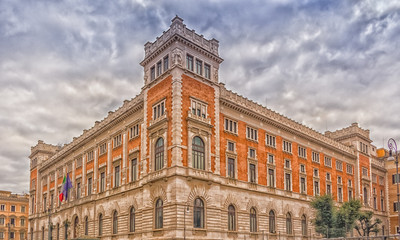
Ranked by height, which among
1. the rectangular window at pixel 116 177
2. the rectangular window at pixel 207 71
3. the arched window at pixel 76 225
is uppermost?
the rectangular window at pixel 207 71

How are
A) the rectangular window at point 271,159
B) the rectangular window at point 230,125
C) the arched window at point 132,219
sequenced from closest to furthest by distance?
the arched window at point 132,219 → the rectangular window at point 230,125 → the rectangular window at point 271,159

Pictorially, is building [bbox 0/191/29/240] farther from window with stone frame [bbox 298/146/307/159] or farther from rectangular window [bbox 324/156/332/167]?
rectangular window [bbox 324/156/332/167]

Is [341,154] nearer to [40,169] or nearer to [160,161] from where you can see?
[160,161]

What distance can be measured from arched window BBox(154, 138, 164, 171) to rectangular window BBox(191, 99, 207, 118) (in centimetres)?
538

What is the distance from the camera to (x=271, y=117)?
6306cm

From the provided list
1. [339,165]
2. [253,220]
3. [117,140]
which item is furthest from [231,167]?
[339,165]

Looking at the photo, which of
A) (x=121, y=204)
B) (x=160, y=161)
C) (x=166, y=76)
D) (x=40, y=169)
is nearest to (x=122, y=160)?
(x=121, y=204)

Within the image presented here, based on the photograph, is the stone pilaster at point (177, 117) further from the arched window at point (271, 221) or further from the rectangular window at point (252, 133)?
the arched window at point (271, 221)

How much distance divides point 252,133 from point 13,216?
92973 mm

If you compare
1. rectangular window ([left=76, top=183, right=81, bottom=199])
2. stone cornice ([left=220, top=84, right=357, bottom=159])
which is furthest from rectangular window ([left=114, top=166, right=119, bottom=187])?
stone cornice ([left=220, top=84, right=357, bottom=159])

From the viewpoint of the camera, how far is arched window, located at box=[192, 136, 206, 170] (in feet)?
161

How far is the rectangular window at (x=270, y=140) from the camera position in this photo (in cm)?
6206

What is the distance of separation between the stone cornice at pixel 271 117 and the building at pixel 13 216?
9028cm

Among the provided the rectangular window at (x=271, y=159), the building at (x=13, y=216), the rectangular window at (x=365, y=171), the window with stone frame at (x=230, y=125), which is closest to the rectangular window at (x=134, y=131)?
the window with stone frame at (x=230, y=125)
